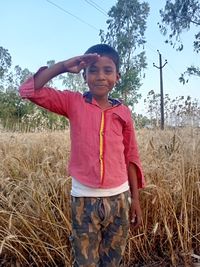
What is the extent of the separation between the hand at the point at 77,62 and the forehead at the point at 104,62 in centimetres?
4

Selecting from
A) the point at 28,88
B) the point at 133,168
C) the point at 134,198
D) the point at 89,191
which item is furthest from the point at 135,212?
the point at 28,88

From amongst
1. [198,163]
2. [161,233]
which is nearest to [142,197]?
[161,233]

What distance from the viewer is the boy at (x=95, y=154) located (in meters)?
1.56

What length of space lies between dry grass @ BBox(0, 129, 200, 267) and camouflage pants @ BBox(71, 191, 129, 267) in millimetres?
320

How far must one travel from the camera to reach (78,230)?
1.58 metres

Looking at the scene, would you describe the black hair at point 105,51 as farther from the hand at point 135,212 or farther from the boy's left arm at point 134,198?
the hand at point 135,212

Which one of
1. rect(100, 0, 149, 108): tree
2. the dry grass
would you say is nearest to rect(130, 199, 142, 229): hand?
the dry grass

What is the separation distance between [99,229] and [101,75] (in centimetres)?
69

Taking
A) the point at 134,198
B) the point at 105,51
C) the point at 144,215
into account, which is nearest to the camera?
the point at 105,51

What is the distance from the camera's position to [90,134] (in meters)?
1.60

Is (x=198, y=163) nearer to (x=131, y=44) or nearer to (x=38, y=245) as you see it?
(x=38, y=245)

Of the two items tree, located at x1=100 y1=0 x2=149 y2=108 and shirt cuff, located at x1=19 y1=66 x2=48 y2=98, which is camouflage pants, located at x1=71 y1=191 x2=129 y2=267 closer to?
shirt cuff, located at x1=19 y1=66 x2=48 y2=98

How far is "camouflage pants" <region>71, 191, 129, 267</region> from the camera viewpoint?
156cm

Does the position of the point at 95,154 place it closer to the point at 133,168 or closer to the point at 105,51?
the point at 133,168
